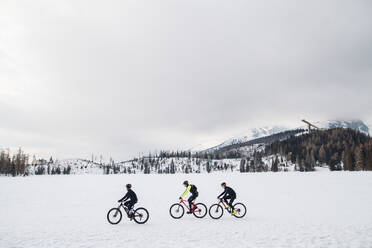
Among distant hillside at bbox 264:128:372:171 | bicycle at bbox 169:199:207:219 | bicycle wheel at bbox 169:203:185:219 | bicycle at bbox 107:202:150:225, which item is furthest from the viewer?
distant hillside at bbox 264:128:372:171

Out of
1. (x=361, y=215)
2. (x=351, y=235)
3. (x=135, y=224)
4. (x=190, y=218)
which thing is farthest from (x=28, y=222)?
(x=361, y=215)

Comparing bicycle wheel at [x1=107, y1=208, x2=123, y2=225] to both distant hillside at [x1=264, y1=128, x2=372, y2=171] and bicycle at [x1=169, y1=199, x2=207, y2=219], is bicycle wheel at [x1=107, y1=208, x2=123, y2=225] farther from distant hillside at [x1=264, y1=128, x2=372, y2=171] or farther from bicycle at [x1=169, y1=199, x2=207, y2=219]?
distant hillside at [x1=264, y1=128, x2=372, y2=171]

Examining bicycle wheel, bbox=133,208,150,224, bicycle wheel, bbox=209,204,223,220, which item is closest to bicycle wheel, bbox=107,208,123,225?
bicycle wheel, bbox=133,208,150,224

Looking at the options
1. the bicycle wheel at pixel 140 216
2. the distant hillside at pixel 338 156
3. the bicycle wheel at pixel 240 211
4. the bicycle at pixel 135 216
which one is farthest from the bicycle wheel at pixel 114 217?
the distant hillside at pixel 338 156

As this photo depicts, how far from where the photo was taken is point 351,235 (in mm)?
11633

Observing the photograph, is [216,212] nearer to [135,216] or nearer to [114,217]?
[135,216]

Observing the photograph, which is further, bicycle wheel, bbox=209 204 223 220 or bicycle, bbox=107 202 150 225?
bicycle wheel, bbox=209 204 223 220

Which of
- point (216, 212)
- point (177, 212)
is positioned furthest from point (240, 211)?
point (177, 212)

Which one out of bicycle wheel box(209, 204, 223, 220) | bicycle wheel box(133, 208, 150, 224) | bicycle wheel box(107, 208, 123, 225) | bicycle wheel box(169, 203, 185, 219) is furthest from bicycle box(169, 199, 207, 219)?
bicycle wheel box(107, 208, 123, 225)

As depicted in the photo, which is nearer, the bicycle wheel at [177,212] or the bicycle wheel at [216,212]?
the bicycle wheel at [216,212]

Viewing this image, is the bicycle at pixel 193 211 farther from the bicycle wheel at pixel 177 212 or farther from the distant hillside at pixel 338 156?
the distant hillside at pixel 338 156

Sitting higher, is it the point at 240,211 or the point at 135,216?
the point at 135,216

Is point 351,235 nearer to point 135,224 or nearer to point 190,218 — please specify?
point 190,218

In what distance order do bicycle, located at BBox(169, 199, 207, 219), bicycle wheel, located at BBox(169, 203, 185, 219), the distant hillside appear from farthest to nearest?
the distant hillside < bicycle wheel, located at BBox(169, 203, 185, 219) < bicycle, located at BBox(169, 199, 207, 219)
